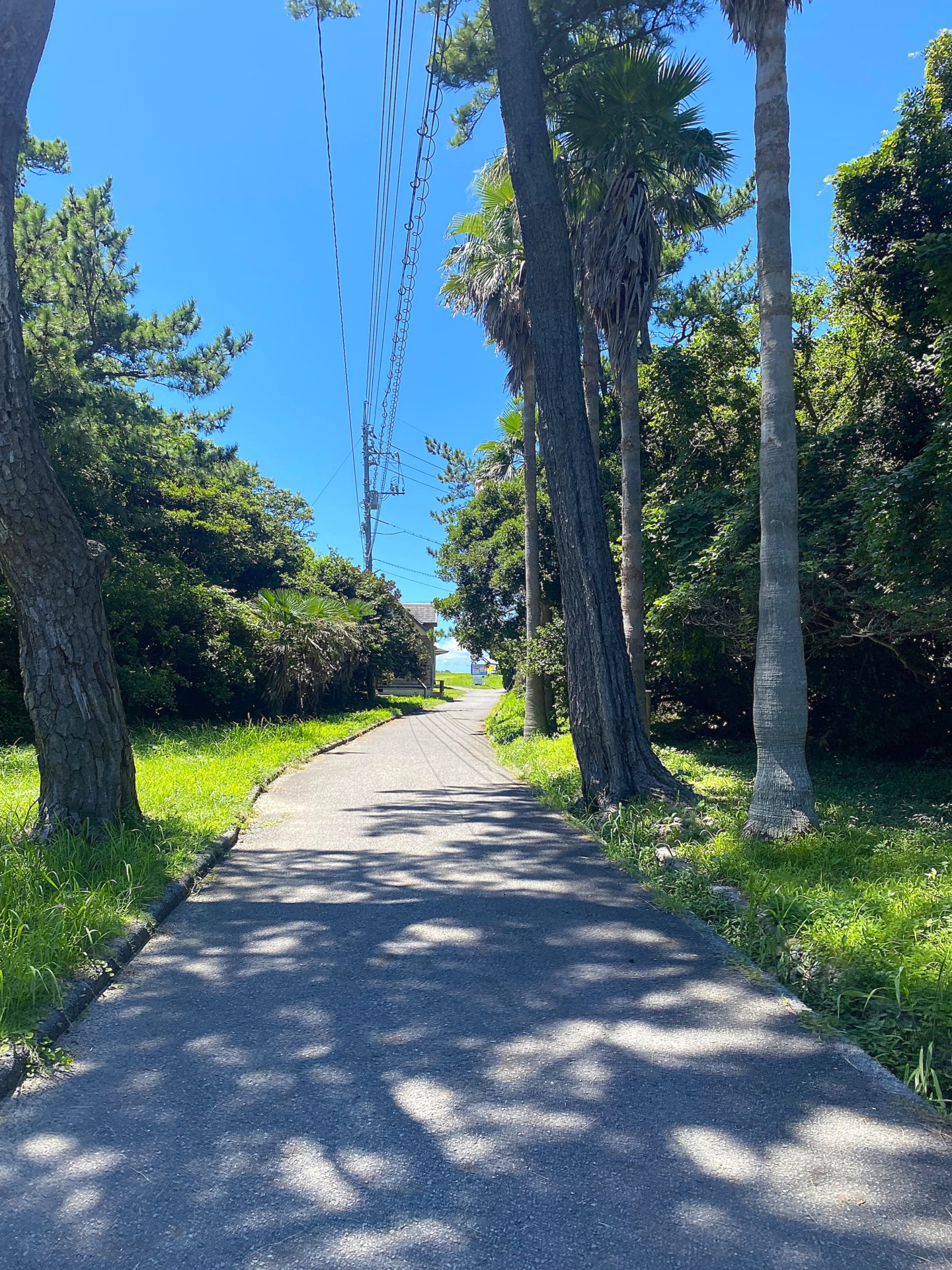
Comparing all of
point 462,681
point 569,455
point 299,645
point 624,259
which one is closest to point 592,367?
point 624,259

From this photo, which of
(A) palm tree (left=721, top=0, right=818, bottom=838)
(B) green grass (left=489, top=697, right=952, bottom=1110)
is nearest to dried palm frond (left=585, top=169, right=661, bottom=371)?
(A) palm tree (left=721, top=0, right=818, bottom=838)

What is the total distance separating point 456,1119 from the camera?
9.88ft

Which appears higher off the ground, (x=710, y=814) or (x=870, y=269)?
(x=870, y=269)

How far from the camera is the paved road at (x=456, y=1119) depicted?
2.38 meters

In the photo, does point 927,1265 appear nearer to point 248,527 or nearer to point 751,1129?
point 751,1129

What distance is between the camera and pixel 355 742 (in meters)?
19.0

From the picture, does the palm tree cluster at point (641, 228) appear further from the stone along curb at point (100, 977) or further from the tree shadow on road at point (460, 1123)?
the stone along curb at point (100, 977)

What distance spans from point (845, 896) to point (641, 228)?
344 inches

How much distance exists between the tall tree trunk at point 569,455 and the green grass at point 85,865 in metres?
3.96

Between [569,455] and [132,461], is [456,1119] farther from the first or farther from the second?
[132,461]

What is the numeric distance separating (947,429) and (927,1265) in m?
6.40

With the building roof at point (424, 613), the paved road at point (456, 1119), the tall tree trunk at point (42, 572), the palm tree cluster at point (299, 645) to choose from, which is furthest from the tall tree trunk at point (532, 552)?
the building roof at point (424, 613)

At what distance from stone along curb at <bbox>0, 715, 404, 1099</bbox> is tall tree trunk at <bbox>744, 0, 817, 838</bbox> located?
4536 mm

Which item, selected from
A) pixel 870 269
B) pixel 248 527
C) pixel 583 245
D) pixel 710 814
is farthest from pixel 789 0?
pixel 248 527
